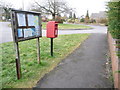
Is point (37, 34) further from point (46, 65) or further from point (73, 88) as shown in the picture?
point (73, 88)

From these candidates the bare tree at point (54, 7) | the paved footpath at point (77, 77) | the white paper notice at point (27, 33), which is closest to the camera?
the paved footpath at point (77, 77)

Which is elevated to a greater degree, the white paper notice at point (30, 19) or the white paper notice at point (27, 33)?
the white paper notice at point (30, 19)

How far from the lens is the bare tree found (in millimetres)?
27362

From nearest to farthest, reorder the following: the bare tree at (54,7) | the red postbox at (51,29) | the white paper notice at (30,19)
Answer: the white paper notice at (30,19)
the red postbox at (51,29)
the bare tree at (54,7)

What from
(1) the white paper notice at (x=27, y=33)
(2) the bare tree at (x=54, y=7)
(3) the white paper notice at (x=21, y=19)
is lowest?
(1) the white paper notice at (x=27, y=33)

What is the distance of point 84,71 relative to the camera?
3.65m

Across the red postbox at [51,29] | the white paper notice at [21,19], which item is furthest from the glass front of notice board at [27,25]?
the red postbox at [51,29]

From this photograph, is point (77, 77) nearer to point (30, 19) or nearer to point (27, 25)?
point (27, 25)

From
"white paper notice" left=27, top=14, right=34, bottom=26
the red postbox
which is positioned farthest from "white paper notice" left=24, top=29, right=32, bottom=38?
the red postbox

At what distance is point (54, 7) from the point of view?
92.2 ft

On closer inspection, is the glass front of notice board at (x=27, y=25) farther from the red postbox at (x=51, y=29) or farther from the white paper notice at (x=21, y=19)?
the red postbox at (x=51, y=29)

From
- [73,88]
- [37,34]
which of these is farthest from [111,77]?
[37,34]

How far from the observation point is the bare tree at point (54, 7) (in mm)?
27362

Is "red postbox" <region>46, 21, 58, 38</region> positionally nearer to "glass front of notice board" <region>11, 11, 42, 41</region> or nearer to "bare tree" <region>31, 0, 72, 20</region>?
"glass front of notice board" <region>11, 11, 42, 41</region>
